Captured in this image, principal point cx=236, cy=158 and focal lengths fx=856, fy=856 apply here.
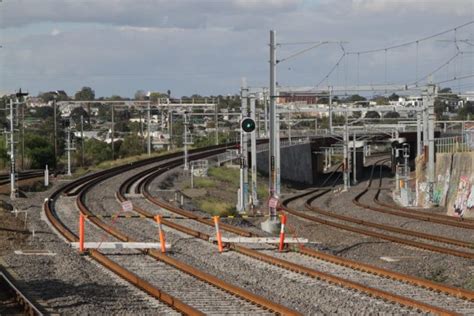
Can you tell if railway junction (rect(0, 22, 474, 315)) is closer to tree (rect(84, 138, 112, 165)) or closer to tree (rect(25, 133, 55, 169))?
tree (rect(25, 133, 55, 169))

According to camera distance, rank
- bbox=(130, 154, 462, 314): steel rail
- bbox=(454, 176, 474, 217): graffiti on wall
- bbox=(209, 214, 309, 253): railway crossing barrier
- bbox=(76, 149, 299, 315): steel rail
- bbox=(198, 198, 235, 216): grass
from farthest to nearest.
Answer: bbox=(198, 198, 235, 216): grass < bbox=(454, 176, 474, 217): graffiti on wall < bbox=(209, 214, 309, 253): railway crossing barrier < bbox=(130, 154, 462, 314): steel rail < bbox=(76, 149, 299, 315): steel rail

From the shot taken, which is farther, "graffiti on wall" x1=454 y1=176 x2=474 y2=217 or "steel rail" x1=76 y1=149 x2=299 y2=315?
"graffiti on wall" x1=454 y1=176 x2=474 y2=217

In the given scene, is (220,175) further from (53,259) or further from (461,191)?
(53,259)

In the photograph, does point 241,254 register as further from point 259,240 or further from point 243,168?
point 243,168

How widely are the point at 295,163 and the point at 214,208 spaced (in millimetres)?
40365

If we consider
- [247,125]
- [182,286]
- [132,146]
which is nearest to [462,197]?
[247,125]

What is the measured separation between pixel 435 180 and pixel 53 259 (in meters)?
27.4

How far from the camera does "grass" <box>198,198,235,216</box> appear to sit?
1418 inches

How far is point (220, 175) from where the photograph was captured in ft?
201

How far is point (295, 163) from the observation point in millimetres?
78812

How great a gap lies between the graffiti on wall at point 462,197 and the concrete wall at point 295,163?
114 feet

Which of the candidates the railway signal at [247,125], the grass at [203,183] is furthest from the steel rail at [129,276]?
the grass at [203,183]

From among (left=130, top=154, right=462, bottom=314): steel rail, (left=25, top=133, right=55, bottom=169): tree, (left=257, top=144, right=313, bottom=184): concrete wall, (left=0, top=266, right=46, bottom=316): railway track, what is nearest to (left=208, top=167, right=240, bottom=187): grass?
(left=257, top=144, right=313, bottom=184): concrete wall

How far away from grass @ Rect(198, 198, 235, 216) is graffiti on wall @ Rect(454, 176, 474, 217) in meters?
9.05
